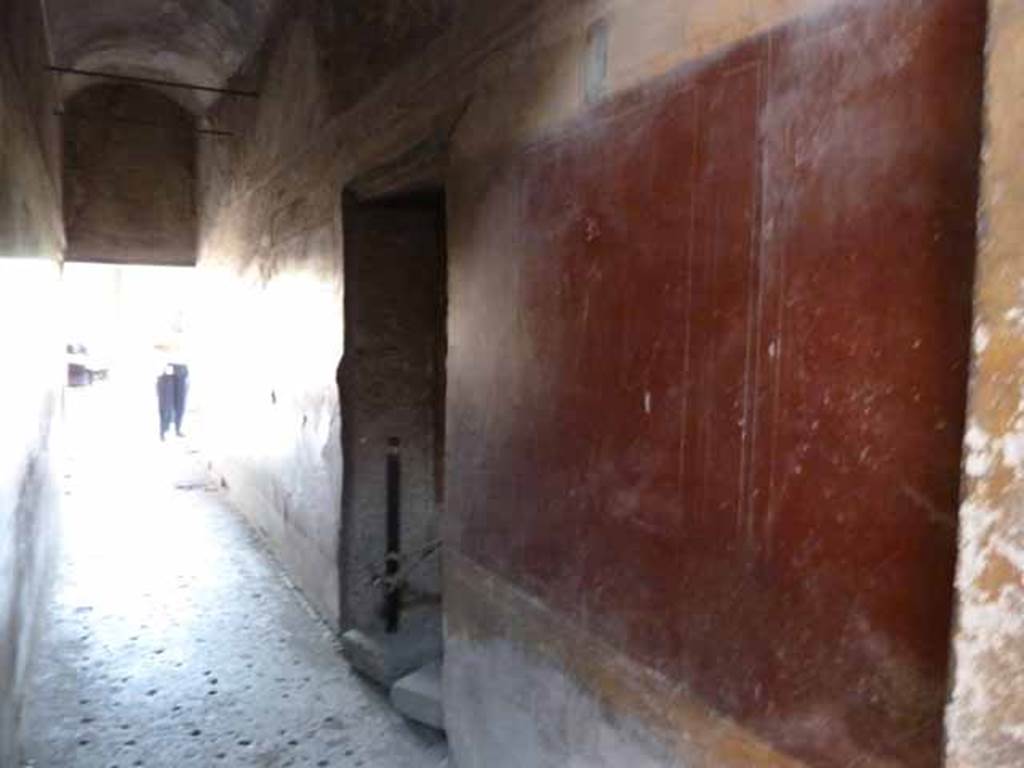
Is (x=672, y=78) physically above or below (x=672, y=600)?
above

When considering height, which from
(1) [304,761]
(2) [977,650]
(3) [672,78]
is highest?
(3) [672,78]

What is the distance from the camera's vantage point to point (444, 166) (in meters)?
2.57

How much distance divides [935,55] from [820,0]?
222mm

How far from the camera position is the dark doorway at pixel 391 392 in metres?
3.30

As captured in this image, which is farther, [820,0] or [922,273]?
[820,0]

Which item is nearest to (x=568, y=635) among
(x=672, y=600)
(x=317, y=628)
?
(x=672, y=600)

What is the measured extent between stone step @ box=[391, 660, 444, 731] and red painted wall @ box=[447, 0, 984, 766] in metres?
1.12

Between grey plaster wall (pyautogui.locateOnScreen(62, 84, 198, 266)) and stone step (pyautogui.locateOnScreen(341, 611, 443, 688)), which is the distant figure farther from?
stone step (pyautogui.locateOnScreen(341, 611, 443, 688))

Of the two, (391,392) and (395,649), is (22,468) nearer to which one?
(391,392)

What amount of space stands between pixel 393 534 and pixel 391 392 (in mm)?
590

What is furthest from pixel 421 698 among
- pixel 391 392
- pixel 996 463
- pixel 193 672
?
pixel 996 463

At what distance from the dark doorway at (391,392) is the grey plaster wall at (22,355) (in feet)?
3.68

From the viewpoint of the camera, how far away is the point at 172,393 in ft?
31.6

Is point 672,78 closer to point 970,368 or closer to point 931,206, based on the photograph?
point 931,206
